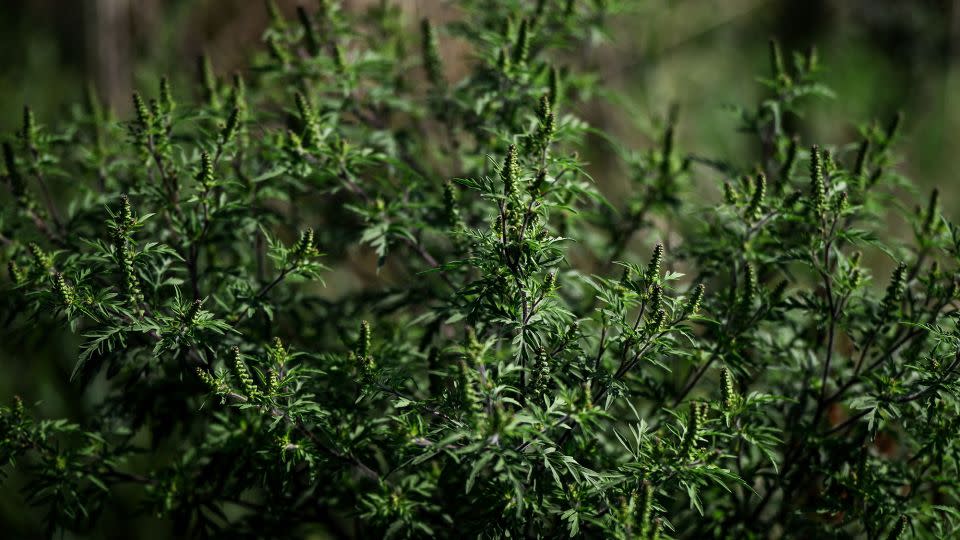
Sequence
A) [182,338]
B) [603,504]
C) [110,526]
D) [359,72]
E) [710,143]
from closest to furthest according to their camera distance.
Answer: [182,338] < [603,504] < [359,72] < [110,526] < [710,143]

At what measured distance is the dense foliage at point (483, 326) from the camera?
6.33ft

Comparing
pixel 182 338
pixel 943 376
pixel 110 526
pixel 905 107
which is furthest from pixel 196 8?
pixel 905 107

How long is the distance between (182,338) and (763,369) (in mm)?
1637

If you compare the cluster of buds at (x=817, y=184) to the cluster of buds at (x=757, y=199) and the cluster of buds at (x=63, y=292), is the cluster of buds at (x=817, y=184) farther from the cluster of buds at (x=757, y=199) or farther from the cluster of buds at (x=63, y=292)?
the cluster of buds at (x=63, y=292)

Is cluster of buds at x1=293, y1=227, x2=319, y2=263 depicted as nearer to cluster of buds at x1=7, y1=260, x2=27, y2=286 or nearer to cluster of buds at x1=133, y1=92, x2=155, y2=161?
cluster of buds at x1=133, y1=92, x2=155, y2=161

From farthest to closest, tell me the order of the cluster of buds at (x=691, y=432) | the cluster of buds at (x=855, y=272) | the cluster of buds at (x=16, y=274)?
the cluster of buds at (x=855, y=272)
the cluster of buds at (x=16, y=274)
the cluster of buds at (x=691, y=432)

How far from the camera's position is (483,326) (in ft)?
7.00

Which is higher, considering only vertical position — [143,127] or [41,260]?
[143,127]

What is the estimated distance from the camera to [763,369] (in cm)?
239

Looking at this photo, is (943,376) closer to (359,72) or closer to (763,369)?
(763,369)

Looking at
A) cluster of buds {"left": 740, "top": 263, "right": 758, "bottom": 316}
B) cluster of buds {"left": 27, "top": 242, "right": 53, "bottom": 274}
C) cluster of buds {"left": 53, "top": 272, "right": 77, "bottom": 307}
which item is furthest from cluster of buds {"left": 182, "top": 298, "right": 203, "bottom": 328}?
cluster of buds {"left": 740, "top": 263, "right": 758, "bottom": 316}

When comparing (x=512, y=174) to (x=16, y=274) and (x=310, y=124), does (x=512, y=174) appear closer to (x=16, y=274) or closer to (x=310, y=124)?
(x=310, y=124)

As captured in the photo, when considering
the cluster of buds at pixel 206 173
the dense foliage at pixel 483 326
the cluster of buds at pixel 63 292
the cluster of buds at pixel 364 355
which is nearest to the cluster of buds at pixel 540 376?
the dense foliage at pixel 483 326

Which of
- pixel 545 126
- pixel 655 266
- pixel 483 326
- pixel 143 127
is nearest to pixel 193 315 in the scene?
pixel 143 127
